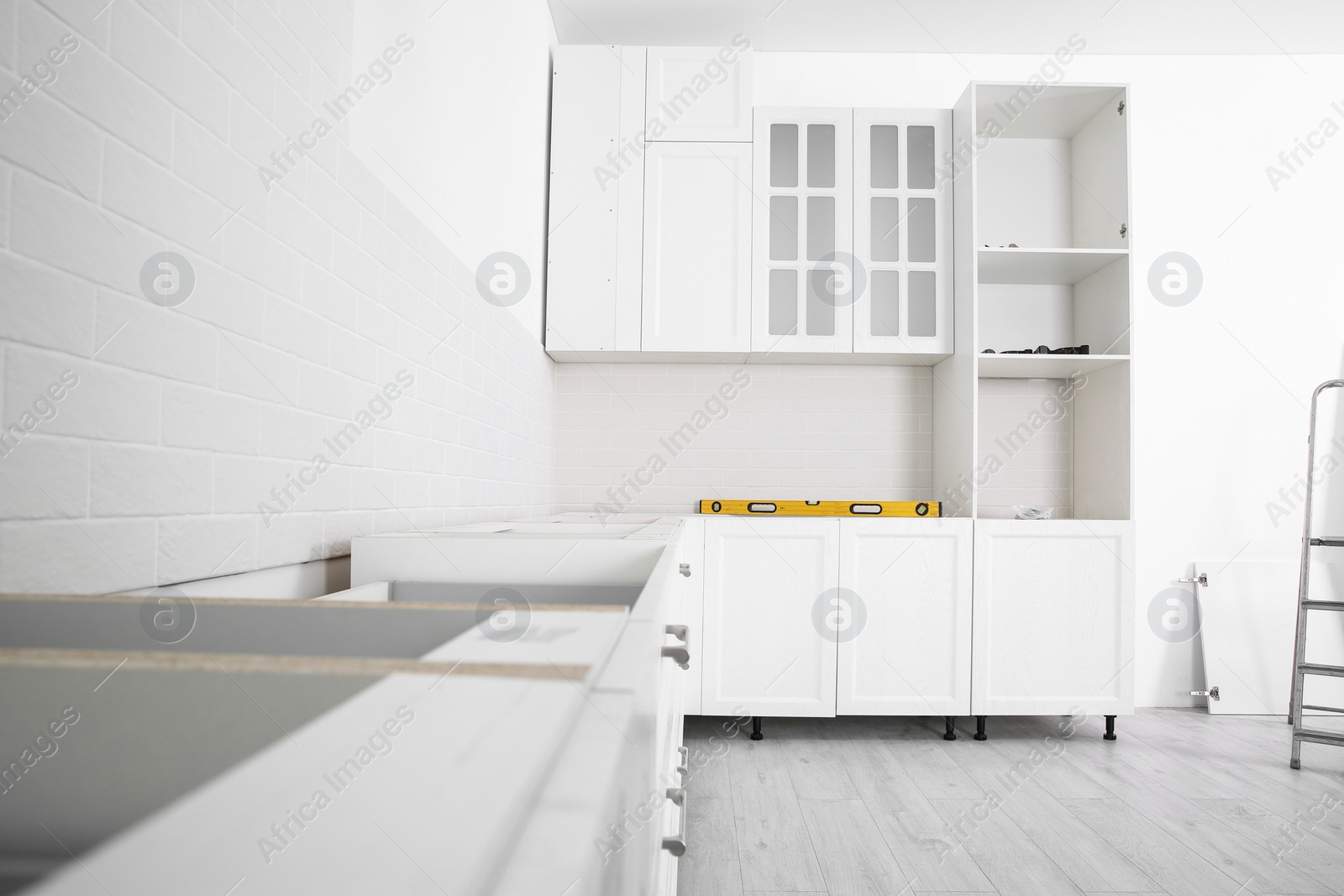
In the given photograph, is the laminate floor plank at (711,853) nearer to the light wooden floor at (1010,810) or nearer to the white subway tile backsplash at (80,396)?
the light wooden floor at (1010,810)

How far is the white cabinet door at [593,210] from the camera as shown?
3055 mm

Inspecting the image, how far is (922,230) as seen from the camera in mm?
3096

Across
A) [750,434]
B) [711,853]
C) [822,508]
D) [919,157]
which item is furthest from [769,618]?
[919,157]

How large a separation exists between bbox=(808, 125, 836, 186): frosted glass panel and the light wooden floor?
2.24 metres

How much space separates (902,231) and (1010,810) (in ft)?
7.15

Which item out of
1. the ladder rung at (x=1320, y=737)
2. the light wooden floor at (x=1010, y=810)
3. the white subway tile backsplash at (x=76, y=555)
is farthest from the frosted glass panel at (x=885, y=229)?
the white subway tile backsplash at (x=76, y=555)

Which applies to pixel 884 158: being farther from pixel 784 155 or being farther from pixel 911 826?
pixel 911 826

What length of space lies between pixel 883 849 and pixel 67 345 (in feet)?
6.35

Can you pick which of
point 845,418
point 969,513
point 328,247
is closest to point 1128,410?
point 969,513

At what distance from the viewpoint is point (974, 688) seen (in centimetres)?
274

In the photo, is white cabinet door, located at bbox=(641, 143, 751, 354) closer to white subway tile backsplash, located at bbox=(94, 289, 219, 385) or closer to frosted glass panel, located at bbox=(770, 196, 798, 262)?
frosted glass panel, located at bbox=(770, 196, 798, 262)

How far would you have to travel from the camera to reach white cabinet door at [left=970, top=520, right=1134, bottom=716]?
9.00ft

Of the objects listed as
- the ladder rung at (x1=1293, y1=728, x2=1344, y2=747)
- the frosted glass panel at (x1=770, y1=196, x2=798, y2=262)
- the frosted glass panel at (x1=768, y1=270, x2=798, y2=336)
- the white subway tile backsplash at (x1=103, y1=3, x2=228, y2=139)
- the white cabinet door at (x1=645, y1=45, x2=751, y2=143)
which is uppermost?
the white cabinet door at (x1=645, y1=45, x2=751, y2=143)

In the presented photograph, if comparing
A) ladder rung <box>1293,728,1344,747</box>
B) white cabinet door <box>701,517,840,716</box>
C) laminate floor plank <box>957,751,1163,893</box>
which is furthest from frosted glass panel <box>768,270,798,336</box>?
ladder rung <box>1293,728,1344,747</box>
